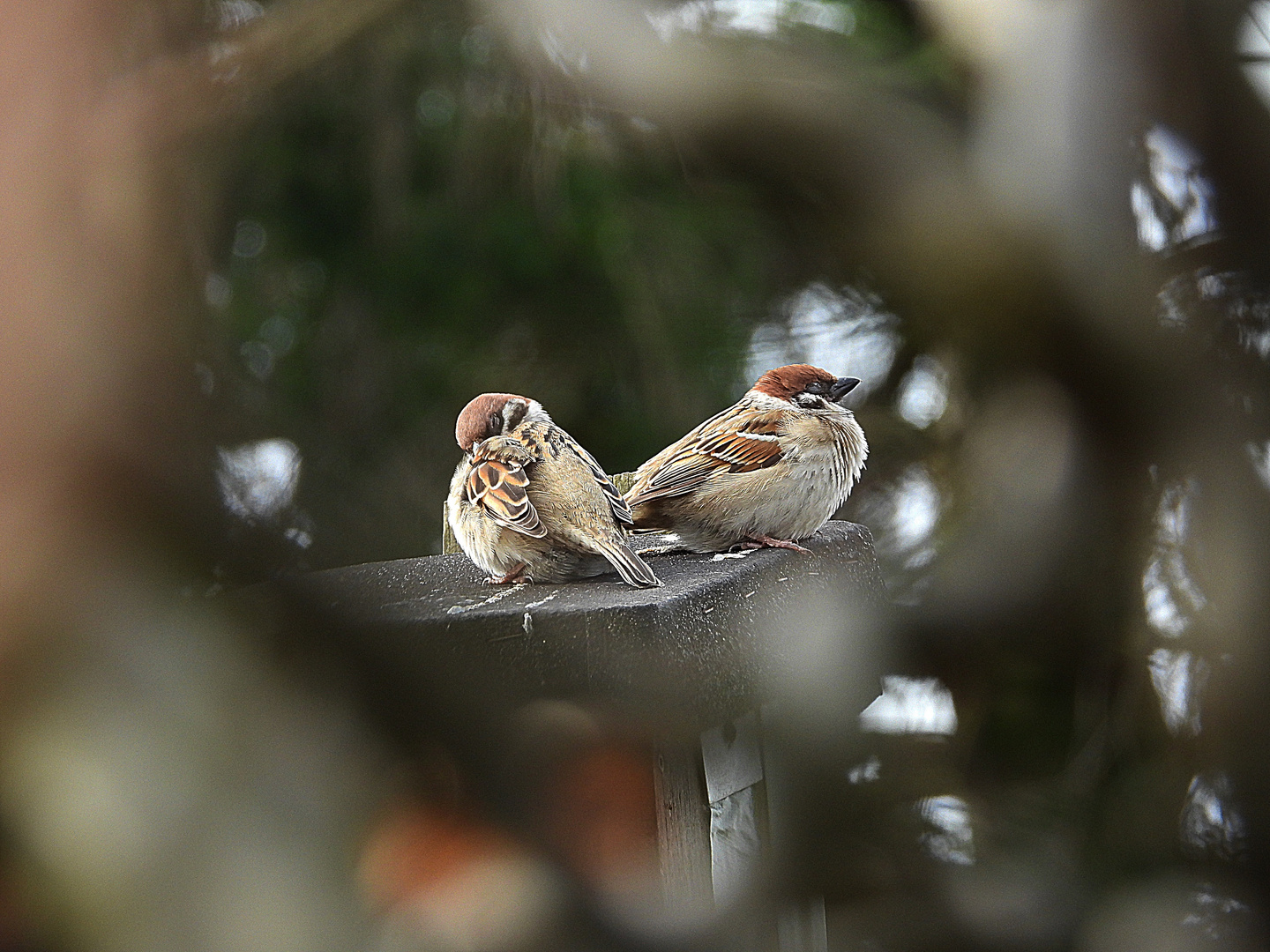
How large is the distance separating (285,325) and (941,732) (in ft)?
4.86

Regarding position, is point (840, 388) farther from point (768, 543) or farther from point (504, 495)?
point (504, 495)

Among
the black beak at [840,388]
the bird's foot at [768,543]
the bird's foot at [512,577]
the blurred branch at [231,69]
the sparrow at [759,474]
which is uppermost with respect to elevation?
the blurred branch at [231,69]

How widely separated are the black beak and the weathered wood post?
0.47 metres

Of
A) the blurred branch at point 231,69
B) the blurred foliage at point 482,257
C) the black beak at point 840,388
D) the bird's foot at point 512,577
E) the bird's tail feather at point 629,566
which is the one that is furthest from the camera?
the blurred foliage at point 482,257

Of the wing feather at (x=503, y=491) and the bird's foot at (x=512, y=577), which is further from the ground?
the wing feather at (x=503, y=491)

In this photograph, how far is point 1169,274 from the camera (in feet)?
6.16

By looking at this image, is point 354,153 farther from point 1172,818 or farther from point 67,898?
point 67,898

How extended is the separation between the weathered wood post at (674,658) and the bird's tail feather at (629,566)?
19 millimetres

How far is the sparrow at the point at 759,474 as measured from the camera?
4.85 ft

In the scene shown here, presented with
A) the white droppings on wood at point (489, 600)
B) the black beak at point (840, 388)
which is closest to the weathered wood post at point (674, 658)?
the white droppings on wood at point (489, 600)

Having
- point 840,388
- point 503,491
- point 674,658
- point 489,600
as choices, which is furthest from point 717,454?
point 674,658

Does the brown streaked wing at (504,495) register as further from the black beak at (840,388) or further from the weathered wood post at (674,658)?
the black beak at (840,388)

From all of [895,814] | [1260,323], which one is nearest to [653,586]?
[895,814]

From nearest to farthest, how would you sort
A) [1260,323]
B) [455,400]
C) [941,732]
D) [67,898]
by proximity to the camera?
[67,898], [1260,323], [941,732], [455,400]
